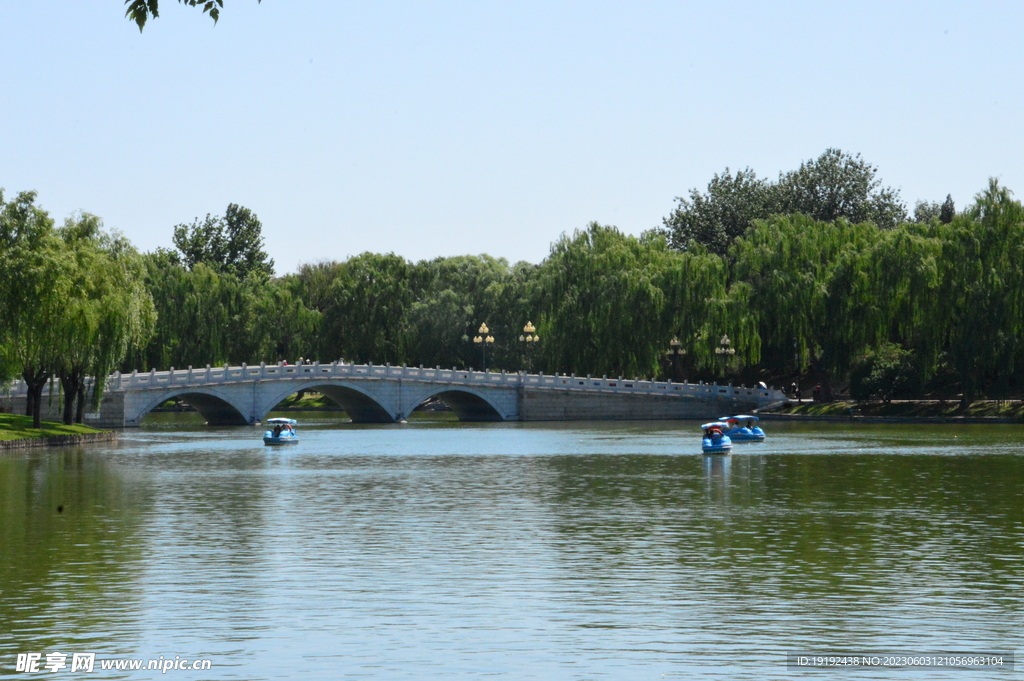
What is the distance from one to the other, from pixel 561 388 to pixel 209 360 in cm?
2251

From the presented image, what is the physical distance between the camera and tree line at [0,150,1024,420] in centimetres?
5072

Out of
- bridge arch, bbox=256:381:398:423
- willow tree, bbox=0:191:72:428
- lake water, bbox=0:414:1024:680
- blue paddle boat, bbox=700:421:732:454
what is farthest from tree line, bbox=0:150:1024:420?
blue paddle boat, bbox=700:421:732:454

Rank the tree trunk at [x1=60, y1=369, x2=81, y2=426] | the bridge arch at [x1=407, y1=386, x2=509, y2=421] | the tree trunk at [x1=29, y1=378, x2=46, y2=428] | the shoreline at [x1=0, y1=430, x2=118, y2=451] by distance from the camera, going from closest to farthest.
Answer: the shoreline at [x1=0, y1=430, x2=118, y2=451]
the tree trunk at [x1=29, y1=378, x2=46, y2=428]
the tree trunk at [x1=60, y1=369, x2=81, y2=426]
the bridge arch at [x1=407, y1=386, x2=509, y2=421]

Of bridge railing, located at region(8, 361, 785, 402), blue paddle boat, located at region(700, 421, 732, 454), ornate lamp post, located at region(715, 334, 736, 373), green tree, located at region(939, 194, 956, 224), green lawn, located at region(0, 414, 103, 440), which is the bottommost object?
blue paddle boat, located at region(700, 421, 732, 454)

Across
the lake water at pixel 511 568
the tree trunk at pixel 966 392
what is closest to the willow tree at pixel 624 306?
the tree trunk at pixel 966 392

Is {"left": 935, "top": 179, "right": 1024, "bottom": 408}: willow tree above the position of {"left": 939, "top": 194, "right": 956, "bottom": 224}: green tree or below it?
below

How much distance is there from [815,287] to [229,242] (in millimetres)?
66522

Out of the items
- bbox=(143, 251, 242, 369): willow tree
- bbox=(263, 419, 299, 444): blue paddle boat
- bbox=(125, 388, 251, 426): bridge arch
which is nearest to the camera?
bbox=(263, 419, 299, 444): blue paddle boat

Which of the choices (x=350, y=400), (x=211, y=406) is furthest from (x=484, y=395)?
(x=211, y=406)

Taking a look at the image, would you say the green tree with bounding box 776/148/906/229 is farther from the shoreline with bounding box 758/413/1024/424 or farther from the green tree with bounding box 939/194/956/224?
the shoreline with bounding box 758/413/1024/424

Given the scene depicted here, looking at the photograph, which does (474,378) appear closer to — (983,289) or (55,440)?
(983,289)

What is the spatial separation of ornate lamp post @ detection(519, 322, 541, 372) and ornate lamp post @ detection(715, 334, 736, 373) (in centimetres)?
1067

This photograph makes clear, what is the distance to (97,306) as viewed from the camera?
161 ft

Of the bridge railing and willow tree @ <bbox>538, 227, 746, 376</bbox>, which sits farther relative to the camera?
willow tree @ <bbox>538, 227, 746, 376</bbox>
